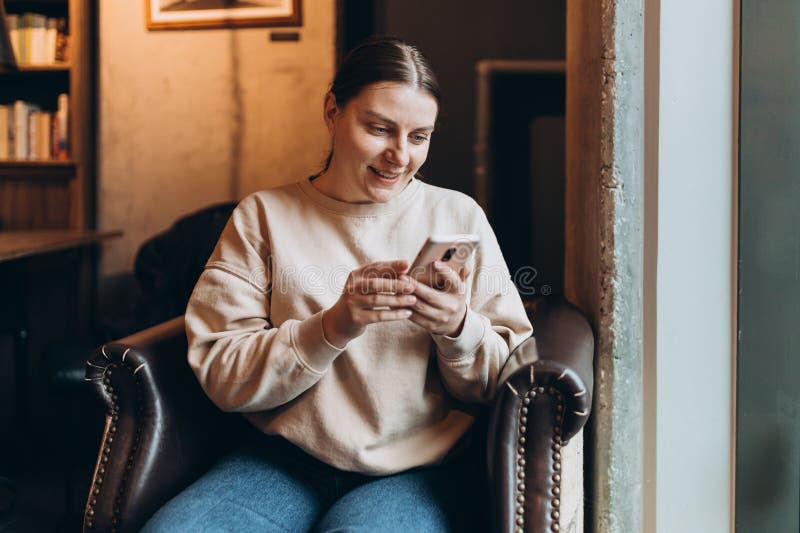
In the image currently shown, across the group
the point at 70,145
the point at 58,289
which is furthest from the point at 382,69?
the point at 58,289

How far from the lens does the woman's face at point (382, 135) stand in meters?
1.40

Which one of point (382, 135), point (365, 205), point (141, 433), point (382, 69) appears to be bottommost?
point (141, 433)

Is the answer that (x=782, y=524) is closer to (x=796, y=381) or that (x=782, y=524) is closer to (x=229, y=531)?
(x=796, y=381)

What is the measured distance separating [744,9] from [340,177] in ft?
2.95

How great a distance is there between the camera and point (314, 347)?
1.34 meters

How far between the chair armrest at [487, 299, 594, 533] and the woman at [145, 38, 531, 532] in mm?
72

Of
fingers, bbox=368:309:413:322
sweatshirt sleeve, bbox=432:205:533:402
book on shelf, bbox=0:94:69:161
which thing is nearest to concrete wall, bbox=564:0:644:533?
sweatshirt sleeve, bbox=432:205:533:402

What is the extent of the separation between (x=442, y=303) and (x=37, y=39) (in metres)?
3.03

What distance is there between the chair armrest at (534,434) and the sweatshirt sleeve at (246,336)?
12.4 inches

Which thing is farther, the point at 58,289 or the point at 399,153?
the point at 58,289

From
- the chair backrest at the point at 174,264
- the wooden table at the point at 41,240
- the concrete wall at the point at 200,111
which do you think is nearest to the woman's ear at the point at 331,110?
the chair backrest at the point at 174,264

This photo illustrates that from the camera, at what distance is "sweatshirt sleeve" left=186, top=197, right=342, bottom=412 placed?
4.46ft

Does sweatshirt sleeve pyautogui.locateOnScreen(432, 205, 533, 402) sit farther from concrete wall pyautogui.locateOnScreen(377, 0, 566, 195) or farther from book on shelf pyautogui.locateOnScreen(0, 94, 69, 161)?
book on shelf pyautogui.locateOnScreen(0, 94, 69, 161)

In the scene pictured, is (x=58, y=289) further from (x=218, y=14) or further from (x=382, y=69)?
(x=382, y=69)
